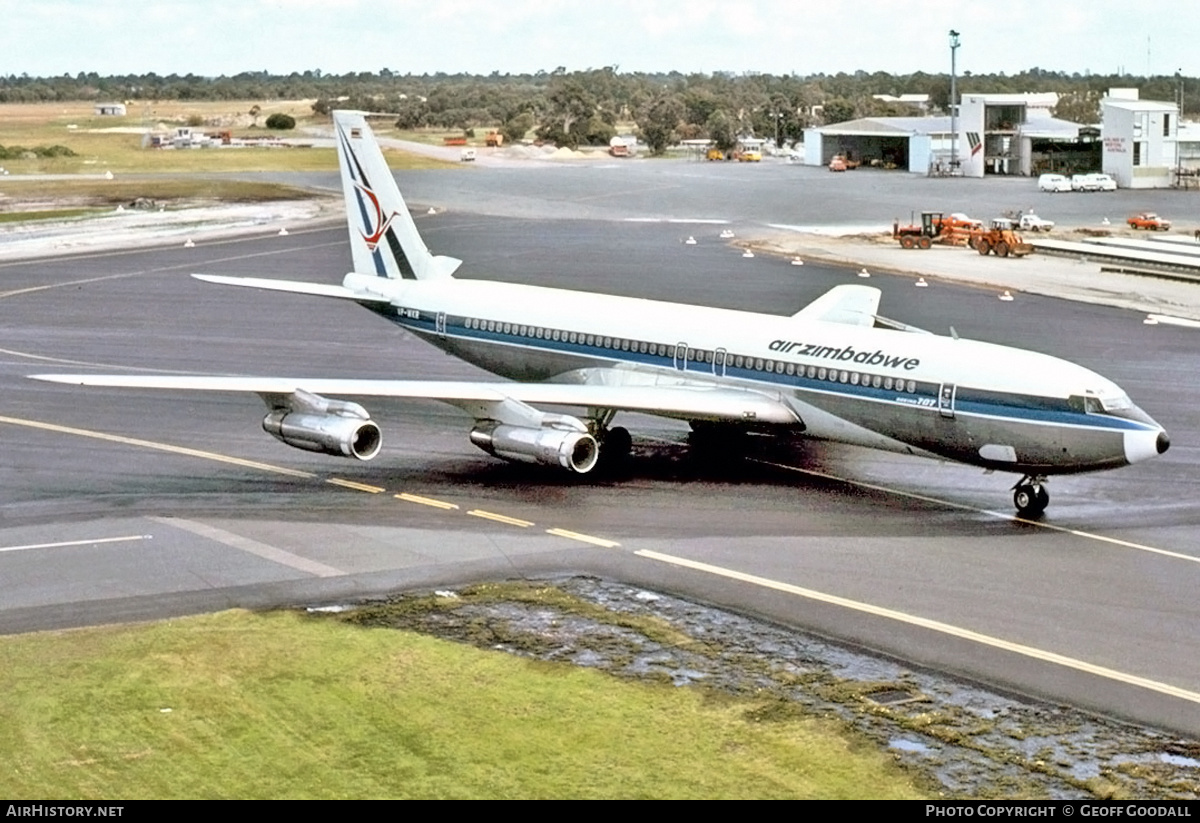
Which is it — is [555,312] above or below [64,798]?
above

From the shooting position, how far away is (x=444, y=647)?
2862 cm

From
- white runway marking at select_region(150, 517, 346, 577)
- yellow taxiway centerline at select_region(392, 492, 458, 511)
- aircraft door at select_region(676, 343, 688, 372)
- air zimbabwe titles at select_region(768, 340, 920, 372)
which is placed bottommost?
white runway marking at select_region(150, 517, 346, 577)

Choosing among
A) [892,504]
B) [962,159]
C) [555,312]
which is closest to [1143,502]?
[892,504]

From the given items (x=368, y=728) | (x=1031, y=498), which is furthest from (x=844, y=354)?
(x=368, y=728)

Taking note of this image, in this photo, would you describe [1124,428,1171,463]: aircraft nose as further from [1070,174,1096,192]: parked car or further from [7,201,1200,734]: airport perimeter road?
[1070,174,1096,192]: parked car

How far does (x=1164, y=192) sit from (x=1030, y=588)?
126m

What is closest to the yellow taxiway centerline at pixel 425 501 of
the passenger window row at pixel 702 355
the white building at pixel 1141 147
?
the passenger window row at pixel 702 355

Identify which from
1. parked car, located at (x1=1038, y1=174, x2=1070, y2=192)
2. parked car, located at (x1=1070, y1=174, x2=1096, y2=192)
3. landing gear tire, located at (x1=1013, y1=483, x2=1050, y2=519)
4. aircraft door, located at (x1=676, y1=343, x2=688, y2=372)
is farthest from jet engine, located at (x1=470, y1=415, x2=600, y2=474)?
parked car, located at (x1=1070, y1=174, x2=1096, y2=192)

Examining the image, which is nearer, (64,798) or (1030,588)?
(64,798)

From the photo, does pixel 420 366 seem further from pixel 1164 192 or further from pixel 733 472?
pixel 1164 192

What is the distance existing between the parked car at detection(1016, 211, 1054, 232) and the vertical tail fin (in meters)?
67.4

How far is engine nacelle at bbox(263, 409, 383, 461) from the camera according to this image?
4000 cm

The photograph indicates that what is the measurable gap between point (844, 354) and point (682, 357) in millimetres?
4928

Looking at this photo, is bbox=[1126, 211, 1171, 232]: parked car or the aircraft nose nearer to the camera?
the aircraft nose
